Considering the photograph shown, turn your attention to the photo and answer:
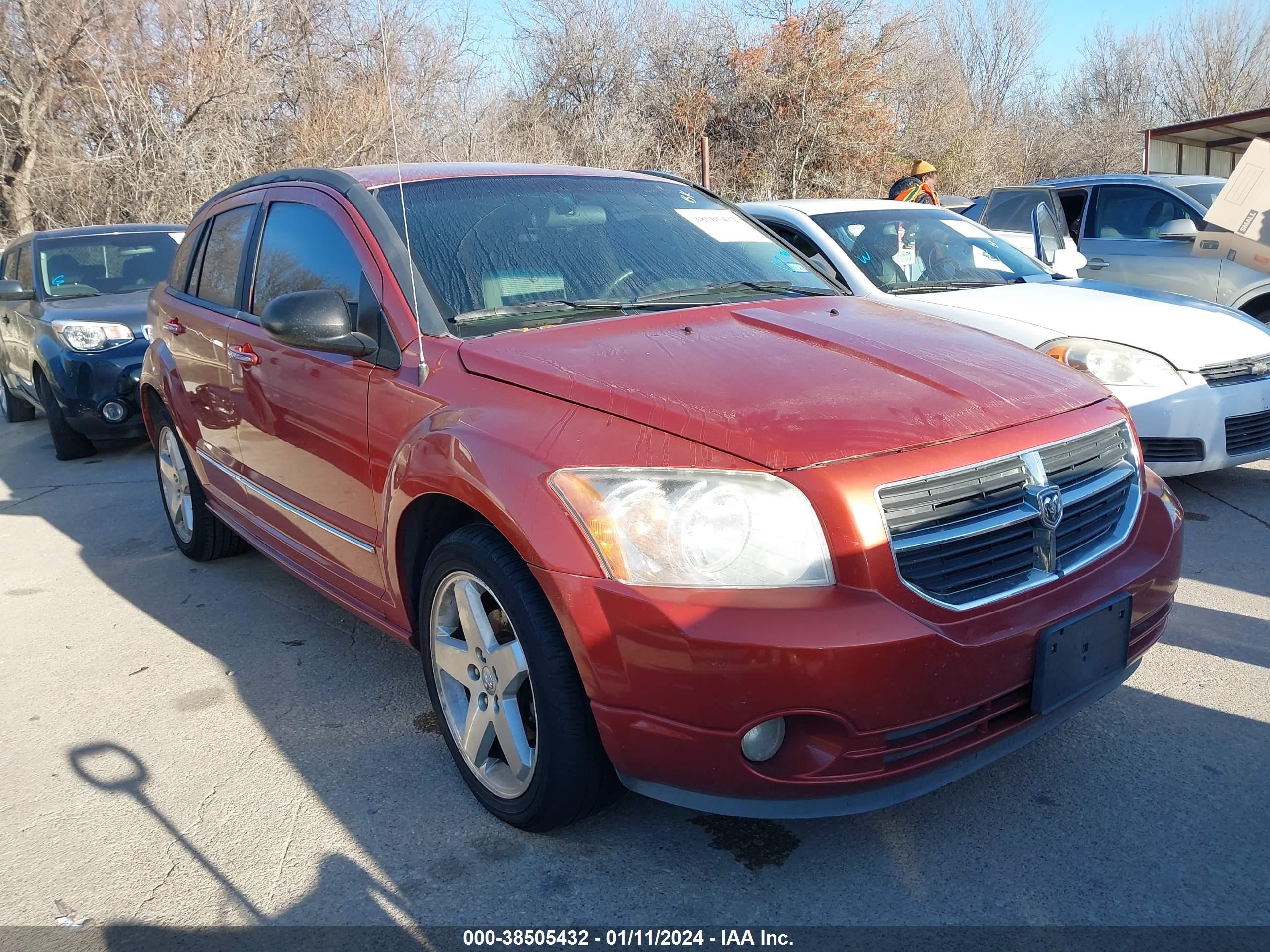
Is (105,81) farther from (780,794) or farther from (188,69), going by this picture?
(780,794)

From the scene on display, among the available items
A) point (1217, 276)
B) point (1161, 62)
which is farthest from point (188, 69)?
point (1161, 62)

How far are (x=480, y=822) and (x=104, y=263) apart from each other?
7467 mm

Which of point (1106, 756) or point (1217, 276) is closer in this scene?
point (1106, 756)

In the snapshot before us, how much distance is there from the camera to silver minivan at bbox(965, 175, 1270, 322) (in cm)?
764

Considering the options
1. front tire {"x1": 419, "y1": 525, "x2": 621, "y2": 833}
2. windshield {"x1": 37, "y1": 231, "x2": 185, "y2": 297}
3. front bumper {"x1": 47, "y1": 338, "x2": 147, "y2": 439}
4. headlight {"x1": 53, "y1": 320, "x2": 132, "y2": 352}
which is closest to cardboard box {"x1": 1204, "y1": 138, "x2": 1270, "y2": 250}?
front tire {"x1": 419, "y1": 525, "x2": 621, "y2": 833}

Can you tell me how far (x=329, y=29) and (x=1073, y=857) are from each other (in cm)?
2165

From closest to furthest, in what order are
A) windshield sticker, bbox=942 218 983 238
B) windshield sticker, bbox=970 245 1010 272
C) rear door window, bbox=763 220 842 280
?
1. rear door window, bbox=763 220 842 280
2. windshield sticker, bbox=970 245 1010 272
3. windshield sticker, bbox=942 218 983 238

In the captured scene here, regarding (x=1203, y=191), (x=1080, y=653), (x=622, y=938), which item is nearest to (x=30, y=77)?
(x=1203, y=191)

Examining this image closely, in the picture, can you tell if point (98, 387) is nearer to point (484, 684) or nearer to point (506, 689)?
point (484, 684)

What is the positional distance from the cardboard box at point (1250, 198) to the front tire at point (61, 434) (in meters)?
7.41

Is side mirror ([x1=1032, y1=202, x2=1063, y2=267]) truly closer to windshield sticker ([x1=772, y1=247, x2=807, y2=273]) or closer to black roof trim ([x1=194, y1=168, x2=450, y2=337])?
Result: windshield sticker ([x1=772, y1=247, x2=807, y2=273])

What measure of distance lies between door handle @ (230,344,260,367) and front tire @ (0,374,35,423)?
6877 mm

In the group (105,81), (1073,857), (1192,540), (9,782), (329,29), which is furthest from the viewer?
(329,29)

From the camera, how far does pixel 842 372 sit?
2.57 meters
